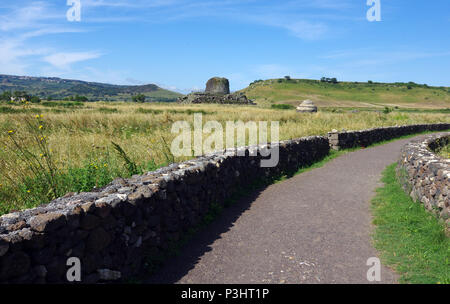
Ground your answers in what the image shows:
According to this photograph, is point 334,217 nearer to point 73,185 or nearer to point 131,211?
point 131,211

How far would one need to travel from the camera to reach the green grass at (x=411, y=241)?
4.12 m

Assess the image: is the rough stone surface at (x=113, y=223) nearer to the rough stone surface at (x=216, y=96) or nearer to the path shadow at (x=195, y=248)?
the path shadow at (x=195, y=248)

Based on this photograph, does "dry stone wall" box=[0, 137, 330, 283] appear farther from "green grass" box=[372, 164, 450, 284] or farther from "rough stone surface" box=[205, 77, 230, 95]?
"rough stone surface" box=[205, 77, 230, 95]

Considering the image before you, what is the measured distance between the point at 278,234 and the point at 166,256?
1.83m

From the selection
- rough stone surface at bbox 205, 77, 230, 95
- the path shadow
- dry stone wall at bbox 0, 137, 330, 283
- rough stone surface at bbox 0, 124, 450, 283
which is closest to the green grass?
rough stone surface at bbox 0, 124, 450, 283

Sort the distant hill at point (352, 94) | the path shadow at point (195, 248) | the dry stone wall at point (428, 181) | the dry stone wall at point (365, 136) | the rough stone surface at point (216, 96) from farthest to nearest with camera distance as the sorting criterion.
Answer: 1. the distant hill at point (352, 94)
2. the rough stone surface at point (216, 96)
3. the dry stone wall at point (365, 136)
4. the dry stone wall at point (428, 181)
5. the path shadow at point (195, 248)

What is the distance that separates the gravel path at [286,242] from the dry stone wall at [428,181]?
894 mm

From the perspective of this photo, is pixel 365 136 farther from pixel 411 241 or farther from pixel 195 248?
pixel 195 248

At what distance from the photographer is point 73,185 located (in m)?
5.51

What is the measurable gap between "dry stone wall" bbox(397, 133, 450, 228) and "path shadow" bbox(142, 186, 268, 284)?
10.5 ft

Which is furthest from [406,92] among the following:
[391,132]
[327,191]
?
[327,191]

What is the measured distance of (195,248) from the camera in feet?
16.1

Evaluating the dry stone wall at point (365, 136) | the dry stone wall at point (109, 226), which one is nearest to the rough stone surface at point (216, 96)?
the dry stone wall at point (365, 136)

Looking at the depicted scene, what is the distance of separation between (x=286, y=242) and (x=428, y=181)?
2953mm
